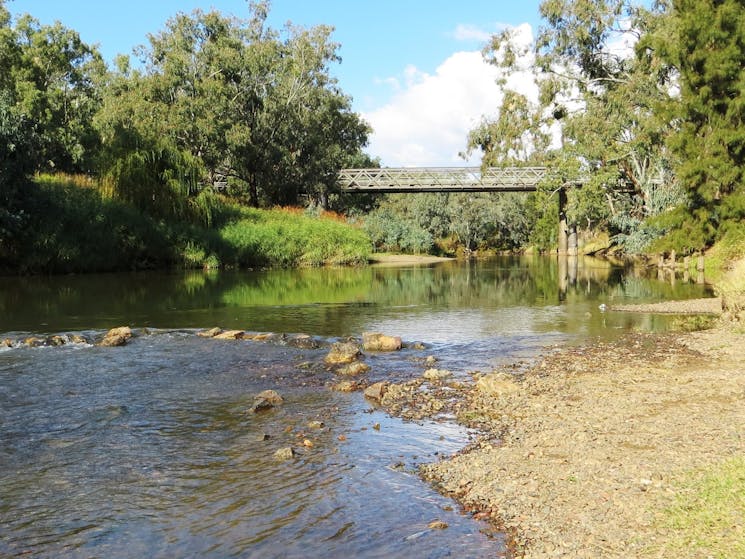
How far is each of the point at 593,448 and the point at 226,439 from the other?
3.87 m

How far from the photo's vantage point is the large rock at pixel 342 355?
39.5 feet

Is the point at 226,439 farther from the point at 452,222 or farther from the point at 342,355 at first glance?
the point at 452,222

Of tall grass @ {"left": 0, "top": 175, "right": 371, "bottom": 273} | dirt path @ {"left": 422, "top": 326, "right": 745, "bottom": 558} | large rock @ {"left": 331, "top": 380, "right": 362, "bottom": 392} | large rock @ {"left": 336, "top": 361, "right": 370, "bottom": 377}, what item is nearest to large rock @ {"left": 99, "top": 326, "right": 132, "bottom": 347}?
large rock @ {"left": 336, "top": 361, "right": 370, "bottom": 377}

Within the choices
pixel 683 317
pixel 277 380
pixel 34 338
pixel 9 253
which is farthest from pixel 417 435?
pixel 9 253

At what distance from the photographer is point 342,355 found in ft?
39.9

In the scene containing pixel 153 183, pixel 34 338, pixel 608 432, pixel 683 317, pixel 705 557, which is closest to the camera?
pixel 705 557

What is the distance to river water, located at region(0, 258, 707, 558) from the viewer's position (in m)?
5.25

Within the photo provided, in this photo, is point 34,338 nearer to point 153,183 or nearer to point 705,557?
point 705,557

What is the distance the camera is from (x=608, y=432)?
7.05m

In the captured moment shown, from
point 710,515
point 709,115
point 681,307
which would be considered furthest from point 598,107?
point 710,515

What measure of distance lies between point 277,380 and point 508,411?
3891mm

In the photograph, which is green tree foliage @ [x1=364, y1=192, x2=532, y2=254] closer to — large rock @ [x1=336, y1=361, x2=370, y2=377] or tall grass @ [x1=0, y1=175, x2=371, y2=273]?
tall grass @ [x1=0, y1=175, x2=371, y2=273]

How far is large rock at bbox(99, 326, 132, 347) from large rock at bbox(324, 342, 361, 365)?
4.77 m

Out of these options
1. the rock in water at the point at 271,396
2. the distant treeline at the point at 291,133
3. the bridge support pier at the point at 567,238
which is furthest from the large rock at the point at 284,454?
the bridge support pier at the point at 567,238
